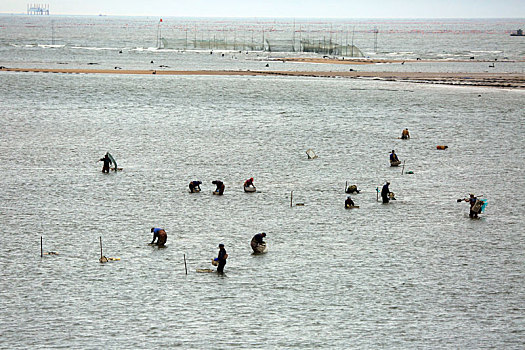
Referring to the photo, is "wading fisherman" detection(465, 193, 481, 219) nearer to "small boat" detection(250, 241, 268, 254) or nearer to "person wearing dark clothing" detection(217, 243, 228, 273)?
"small boat" detection(250, 241, 268, 254)

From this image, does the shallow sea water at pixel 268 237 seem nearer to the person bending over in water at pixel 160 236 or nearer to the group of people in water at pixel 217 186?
the group of people in water at pixel 217 186

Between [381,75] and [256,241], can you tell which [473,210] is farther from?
[381,75]

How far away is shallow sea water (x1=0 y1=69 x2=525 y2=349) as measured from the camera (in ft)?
101

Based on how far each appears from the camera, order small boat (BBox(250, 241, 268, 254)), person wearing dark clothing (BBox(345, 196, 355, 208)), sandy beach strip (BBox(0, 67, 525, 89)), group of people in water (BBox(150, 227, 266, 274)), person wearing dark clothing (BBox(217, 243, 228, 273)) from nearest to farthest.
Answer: person wearing dark clothing (BBox(217, 243, 228, 273)) < group of people in water (BBox(150, 227, 266, 274)) < small boat (BBox(250, 241, 268, 254)) < person wearing dark clothing (BBox(345, 196, 355, 208)) < sandy beach strip (BBox(0, 67, 525, 89))

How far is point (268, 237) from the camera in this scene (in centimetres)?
4212

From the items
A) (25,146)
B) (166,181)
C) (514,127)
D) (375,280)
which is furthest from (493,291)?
(514,127)

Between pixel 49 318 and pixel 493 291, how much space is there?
67.1 feet

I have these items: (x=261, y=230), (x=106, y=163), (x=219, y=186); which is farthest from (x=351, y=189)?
(x=106, y=163)

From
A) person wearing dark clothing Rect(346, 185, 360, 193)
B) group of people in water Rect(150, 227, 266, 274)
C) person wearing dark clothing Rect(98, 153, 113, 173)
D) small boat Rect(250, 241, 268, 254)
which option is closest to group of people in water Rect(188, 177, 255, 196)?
person wearing dark clothing Rect(346, 185, 360, 193)

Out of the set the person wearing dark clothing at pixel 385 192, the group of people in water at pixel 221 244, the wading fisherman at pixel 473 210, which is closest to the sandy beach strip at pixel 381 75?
the person wearing dark clothing at pixel 385 192

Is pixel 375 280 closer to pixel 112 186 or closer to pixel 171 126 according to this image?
pixel 112 186

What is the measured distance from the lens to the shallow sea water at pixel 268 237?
30.6 metres

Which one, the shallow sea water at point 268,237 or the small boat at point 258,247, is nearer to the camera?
the shallow sea water at point 268,237

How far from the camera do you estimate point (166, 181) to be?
56.1 m
